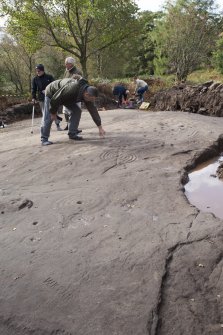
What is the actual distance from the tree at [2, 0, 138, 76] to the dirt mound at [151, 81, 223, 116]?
29.9 feet

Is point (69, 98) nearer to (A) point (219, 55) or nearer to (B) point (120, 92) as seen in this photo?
(B) point (120, 92)

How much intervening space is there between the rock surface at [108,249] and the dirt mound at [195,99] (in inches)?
267

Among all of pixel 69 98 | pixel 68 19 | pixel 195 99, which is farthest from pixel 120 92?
pixel 69 98

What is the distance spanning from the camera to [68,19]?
2312 cm

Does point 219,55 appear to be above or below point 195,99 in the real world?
above

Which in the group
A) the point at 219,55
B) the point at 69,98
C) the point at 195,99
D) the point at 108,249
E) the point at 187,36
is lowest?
the point at 108,249

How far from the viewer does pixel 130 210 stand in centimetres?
475

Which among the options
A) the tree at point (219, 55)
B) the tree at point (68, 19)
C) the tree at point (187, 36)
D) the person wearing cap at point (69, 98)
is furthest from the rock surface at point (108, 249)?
the tree at point (219, 55)

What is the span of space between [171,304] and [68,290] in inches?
36.2

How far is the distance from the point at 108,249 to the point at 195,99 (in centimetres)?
1136

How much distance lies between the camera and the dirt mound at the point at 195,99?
13326 millimetres

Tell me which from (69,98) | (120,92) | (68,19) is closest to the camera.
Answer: (69,98)

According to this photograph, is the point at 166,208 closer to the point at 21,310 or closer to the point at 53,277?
the point at 53,277

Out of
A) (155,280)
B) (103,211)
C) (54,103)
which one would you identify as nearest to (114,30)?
(54,103)
